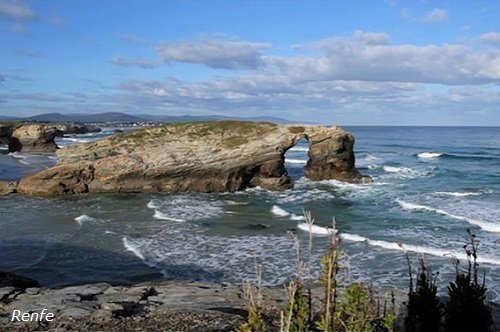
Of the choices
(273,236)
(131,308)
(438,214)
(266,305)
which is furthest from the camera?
(438,214)

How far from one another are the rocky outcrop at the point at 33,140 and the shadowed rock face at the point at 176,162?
127ft

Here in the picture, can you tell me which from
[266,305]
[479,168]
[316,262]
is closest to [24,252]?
[316,262]

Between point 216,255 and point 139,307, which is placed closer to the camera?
point 139,307

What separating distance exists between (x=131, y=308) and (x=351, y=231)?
581 inches

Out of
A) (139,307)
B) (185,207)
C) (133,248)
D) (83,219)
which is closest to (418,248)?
(133,248)

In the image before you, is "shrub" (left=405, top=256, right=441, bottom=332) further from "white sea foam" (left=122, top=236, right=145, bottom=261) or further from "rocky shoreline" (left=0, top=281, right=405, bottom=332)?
"white sea foam" (left=122, top=236, right=145, bottom=261)

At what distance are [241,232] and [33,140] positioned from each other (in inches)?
2222

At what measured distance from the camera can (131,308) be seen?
10.4m

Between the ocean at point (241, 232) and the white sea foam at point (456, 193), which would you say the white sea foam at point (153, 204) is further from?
the white sea foam at point (456, 193)

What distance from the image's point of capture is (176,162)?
34125 mm

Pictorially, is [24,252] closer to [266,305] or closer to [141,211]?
[141,211]

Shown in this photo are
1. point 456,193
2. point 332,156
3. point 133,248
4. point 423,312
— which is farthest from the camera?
point 332,156

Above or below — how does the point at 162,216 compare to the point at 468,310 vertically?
below

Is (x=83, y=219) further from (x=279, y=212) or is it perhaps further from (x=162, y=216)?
(x=279, y=212)
